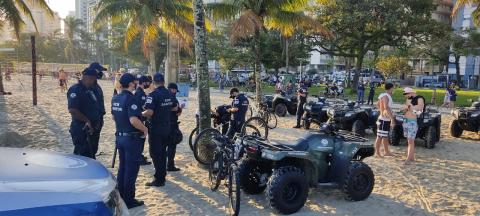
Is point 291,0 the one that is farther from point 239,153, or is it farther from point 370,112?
point 239,153

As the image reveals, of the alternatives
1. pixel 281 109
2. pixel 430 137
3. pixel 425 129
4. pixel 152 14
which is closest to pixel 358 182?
pixel 430 137

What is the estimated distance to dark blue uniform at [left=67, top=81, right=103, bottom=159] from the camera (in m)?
6.29

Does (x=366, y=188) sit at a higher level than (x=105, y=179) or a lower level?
lower

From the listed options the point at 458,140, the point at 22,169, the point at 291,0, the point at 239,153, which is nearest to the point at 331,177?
the point at 239,153

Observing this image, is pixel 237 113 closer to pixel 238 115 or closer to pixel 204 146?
pixel 238 115

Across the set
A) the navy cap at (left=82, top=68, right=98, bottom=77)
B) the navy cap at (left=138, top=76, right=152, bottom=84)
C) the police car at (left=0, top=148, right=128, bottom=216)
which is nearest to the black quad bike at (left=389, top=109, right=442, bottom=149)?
the navy cap at (left=138, top=76, right=152, bottom=84)

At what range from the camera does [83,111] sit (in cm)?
648

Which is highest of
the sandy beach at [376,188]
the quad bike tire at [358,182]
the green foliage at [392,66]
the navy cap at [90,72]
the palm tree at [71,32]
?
the palm tree at [71,32]

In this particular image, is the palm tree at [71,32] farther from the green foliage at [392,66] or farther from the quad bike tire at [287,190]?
the quad bike tire at [287,190]

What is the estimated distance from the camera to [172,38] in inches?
972

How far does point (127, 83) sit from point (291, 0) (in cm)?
1161

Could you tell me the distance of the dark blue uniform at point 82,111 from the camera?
6.29 metres

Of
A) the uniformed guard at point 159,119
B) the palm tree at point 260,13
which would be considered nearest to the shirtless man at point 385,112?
the uniformed guard at point 159,119

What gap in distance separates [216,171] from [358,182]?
201cm
